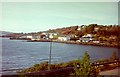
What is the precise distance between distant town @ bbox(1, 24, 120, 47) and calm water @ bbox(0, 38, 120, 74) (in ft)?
0.27

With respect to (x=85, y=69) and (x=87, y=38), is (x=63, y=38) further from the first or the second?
(x=85, y=69)

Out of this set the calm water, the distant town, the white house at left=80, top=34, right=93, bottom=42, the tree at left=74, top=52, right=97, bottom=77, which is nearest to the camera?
the tree at left=74, top=52, right=97, bottom=77

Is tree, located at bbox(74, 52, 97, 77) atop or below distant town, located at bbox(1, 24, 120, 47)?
below

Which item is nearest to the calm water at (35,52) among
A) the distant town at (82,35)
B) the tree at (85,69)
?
the distant town at (82,35)

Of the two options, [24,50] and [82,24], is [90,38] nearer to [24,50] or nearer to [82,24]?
[82,24]

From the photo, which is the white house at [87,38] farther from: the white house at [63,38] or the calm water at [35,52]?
the white house at [63,38]

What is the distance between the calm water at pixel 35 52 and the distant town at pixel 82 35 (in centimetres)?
8

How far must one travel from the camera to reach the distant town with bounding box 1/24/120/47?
4581 millimetres

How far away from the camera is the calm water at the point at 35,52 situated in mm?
4430

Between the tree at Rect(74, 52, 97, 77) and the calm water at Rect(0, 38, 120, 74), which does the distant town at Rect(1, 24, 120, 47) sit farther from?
the tree at Rect(74, 52, 97, 77)

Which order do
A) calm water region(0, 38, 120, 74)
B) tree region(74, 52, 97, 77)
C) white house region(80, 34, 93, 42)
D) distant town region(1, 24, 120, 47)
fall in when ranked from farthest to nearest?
white house region(80, 34, 93, 42)
distant town region(1, 24, 120, 47)
calm water region(0, 38, 120, 74)
tree region(74, 52, 97, 77)

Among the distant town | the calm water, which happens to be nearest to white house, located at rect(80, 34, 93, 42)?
the distant town

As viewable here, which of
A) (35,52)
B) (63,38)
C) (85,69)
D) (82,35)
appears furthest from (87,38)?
(35,52)

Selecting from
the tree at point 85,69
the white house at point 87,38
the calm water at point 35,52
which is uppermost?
the white house at point 87,38
